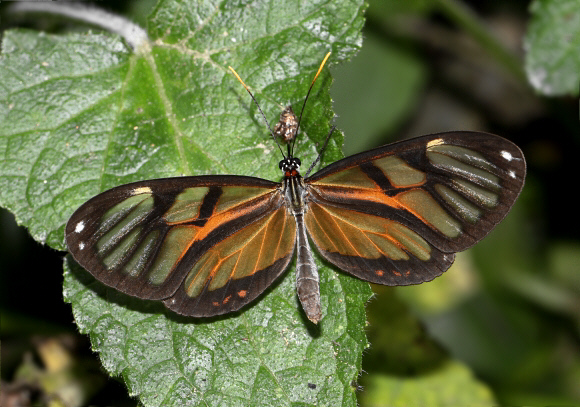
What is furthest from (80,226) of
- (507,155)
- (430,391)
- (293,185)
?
(430,391)

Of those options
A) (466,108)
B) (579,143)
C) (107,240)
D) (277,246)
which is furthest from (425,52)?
(107,240)

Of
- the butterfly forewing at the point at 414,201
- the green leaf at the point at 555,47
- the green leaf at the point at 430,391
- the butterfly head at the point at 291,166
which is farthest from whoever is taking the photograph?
the green leaf at the point at 555,47

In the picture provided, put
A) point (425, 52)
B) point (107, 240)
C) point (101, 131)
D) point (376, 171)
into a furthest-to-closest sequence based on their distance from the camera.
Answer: point (425, 52) < point (101, 131) < point (376, 171) < point (107, 240)

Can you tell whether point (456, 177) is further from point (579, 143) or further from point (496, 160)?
point (579, 143)

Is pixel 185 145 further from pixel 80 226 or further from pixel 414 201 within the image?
pixel 414 201

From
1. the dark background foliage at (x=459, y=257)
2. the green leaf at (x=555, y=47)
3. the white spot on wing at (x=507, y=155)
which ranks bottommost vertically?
the dark background foliage at (x=459, y=257)

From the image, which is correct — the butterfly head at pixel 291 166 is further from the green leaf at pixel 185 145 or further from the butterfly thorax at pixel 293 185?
the green leaf at pixel 185 145

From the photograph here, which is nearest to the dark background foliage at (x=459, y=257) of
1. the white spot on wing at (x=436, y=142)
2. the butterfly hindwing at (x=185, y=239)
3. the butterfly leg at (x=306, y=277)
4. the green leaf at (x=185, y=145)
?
the green leaf at (x=185, y=145)

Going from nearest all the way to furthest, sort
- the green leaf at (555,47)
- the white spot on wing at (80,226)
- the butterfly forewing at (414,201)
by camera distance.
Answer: the white spot on wing at (80,226) → the butterfly forewing at (414,201) → the green leaf at (555,47)
